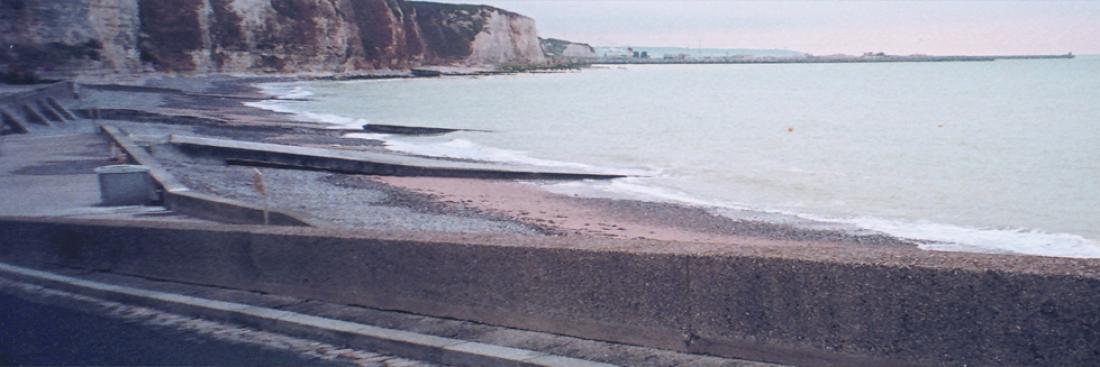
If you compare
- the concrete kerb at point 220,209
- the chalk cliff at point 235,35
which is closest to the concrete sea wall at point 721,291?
the concrete kerb at point 220,209

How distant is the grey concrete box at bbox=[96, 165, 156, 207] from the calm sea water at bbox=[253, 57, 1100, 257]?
1217 centimetres

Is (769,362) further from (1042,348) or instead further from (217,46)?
(217,46)

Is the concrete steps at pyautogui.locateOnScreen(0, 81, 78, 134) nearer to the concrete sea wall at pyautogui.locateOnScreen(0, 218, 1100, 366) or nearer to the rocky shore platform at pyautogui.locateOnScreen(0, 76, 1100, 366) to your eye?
the rocky shore platform at pyautogui.locateOnScreen(0, 76, 1100, 366)

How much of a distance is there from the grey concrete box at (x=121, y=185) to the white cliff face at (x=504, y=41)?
13442 centimetres

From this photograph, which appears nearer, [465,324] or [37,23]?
[465,324]

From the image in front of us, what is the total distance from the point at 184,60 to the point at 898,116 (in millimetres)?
55306

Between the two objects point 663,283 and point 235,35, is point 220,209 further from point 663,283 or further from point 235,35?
point 235,35

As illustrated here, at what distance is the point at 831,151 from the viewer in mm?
40156

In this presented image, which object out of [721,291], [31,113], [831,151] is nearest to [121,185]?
[721,291]

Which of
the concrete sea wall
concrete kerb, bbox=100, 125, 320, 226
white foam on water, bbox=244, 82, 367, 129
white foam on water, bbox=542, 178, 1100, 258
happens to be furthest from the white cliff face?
the concrete sea wall

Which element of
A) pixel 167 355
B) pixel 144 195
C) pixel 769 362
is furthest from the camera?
pixel 144 195

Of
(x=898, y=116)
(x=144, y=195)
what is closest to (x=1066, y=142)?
(x=898, y=116)

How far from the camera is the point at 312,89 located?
86.1 m

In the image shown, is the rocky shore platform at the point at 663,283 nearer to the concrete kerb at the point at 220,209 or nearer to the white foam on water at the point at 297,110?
the concrete kerb at the point at 220,209
